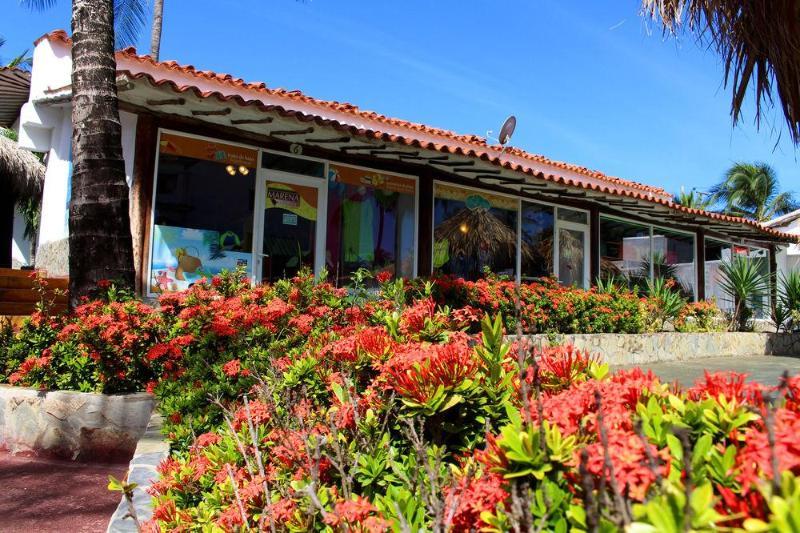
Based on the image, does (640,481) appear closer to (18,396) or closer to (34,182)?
(18,396)

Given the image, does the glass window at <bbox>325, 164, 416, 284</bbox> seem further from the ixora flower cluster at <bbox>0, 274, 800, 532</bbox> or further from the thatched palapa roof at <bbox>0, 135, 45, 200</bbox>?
the thatched palapa roof at <bbox>0, 135, 45, 200</bbox>

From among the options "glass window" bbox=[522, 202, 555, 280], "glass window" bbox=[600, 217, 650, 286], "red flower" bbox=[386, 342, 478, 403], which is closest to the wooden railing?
"red flower" bbox=[386, 342, 478, 403]

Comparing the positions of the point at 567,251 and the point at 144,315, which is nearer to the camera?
the point at 144,315

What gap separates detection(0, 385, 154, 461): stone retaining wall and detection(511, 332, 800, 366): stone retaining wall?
499 centimetres

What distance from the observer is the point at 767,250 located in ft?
64.3

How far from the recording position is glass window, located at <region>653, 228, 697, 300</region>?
15445 millimetres

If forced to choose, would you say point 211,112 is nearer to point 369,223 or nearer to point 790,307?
point 369,223

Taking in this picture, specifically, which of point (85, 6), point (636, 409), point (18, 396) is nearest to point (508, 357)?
point (636, 409)

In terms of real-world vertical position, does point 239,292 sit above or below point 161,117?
below

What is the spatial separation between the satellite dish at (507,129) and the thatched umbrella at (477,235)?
6.87 feet

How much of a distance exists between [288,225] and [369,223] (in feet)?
5.00

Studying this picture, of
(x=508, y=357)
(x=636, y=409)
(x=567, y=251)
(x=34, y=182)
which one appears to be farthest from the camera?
(x=34, y=182)

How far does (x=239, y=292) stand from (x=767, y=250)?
2001cm

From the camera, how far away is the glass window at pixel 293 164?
8781 mm
